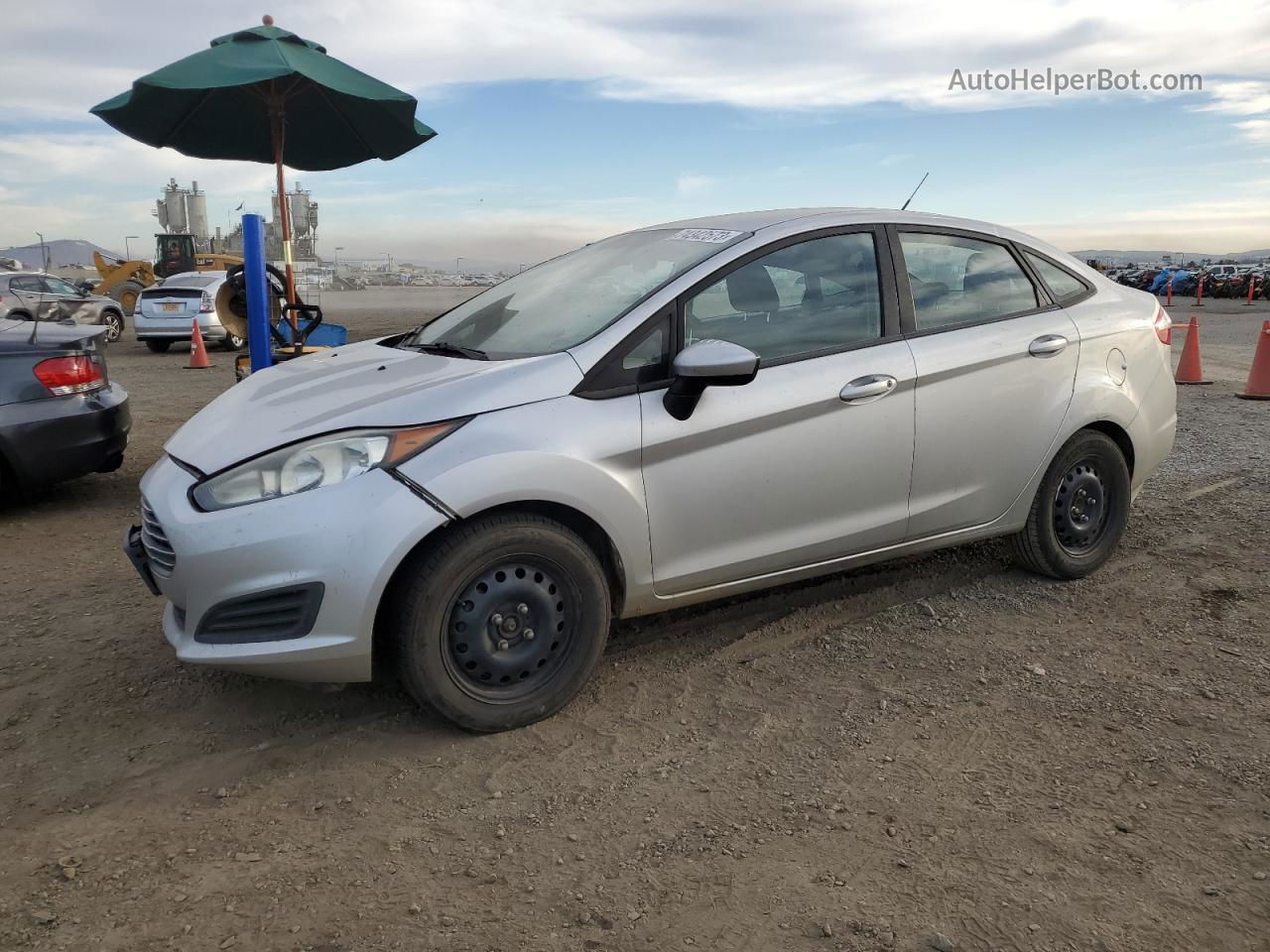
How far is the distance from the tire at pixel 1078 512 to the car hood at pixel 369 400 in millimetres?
2306

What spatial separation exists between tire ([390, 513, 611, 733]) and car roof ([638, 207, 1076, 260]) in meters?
1.52

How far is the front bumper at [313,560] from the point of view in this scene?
283 centimetres

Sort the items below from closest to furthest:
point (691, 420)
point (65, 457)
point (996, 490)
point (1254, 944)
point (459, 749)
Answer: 1. point (1254, 944)
2. point (459, 749)
3. point (691, 420)
4. point (996, 490)
5. point (65, 457)

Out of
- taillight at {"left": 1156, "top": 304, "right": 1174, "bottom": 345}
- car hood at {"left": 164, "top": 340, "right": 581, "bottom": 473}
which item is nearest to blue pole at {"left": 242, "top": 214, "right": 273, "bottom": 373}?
car hood at {"left": 164, "top": 340, "right": 581, "bottom": 473}

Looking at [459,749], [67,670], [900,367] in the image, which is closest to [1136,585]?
[900,367]

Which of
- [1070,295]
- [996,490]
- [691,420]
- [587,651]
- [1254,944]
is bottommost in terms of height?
[1254,944]

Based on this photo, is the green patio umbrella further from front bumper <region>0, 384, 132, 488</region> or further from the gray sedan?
the gray sedan

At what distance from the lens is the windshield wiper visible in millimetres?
3554

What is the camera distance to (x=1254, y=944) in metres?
2.18

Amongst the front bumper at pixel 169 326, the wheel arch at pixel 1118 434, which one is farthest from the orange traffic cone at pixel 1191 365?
the front bumper at pixel 169 326

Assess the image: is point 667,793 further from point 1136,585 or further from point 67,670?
point 1136,585

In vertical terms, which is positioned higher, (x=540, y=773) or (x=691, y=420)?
(x=691, y=420)

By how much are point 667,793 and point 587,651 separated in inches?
22.7

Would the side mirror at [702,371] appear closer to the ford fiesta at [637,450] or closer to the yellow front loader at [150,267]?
the ford fiesta at [637,450]
